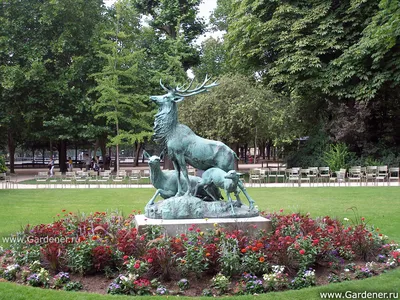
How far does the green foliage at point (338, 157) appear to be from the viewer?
26891mm

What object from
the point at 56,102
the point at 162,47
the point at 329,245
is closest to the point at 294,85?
the point at 162,47

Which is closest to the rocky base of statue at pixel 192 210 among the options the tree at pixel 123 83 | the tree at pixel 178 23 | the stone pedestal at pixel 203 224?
the stone pedestal at pixel 203 224

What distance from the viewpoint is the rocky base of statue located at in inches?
342

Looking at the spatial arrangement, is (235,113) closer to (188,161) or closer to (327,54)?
(327,54)

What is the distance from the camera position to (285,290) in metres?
6.55

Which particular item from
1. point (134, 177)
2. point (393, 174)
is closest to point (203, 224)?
point (134, 177)

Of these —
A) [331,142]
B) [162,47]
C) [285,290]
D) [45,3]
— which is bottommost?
[285,290]

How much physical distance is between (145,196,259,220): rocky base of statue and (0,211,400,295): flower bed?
0.65 m

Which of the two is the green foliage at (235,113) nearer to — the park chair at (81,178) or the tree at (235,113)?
the tree at (235,113)

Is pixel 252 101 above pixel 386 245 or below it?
above

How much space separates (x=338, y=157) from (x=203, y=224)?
20.5 m

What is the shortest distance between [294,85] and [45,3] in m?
19.4

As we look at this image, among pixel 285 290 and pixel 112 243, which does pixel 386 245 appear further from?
pixel 112 243

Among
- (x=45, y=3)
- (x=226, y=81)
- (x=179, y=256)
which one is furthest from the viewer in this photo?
(x=45, y=3)
